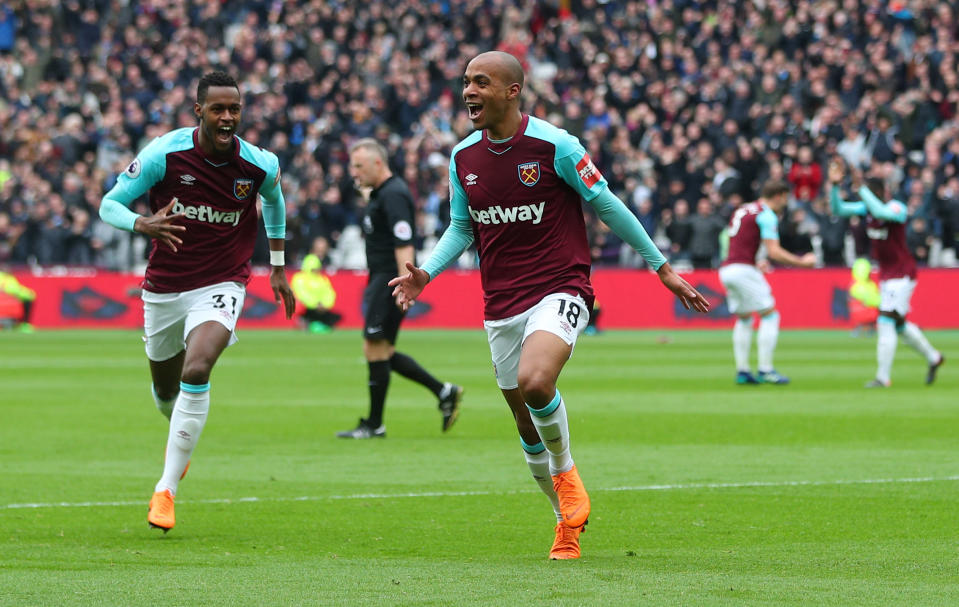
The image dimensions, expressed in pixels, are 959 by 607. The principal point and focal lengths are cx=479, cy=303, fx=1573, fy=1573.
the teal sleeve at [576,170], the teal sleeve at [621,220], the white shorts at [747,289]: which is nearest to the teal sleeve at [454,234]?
the teal sleeve at [576,170]

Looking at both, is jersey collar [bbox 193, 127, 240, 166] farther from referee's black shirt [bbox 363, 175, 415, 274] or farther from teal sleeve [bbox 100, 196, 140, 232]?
referee's black shirt [bbox 363, 175, 415, 274]

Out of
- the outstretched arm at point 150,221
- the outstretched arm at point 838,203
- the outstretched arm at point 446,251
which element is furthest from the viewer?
the outstretched arm at point 838,203

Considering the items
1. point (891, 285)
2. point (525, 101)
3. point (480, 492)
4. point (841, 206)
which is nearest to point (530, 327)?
point (480, 492)

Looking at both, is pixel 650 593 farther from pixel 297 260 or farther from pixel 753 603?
pixel 297 260

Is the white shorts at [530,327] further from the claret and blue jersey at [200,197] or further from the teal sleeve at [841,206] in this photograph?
the teal sleeve at [841,206]

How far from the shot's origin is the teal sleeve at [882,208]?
58.3ft

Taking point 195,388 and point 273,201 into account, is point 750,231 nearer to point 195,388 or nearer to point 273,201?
point 273,201

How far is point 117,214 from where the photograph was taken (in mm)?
8516

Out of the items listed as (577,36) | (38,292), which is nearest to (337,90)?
(577,36)

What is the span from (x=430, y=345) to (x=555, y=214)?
65.0ft

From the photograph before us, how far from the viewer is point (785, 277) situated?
31.5 m

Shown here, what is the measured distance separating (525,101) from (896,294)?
18.4 metres

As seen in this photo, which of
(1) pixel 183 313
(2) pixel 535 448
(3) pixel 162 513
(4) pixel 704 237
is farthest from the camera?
(4) pixel 704 237

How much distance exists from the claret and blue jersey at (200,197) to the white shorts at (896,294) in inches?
435
